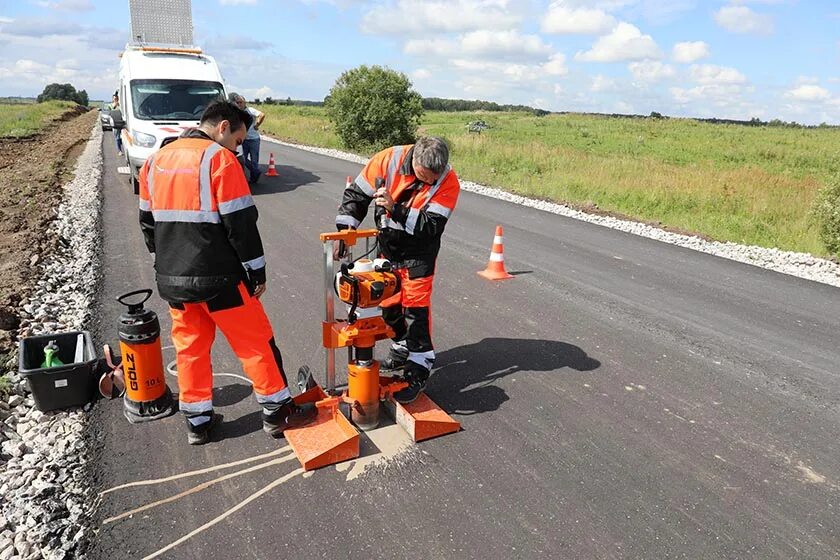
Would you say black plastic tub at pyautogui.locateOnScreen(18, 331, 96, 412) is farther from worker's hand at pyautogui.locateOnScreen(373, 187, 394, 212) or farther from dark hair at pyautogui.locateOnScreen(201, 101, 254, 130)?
worker's hand at pyautogui.locateOnScreen(373, 187, 394, 212)

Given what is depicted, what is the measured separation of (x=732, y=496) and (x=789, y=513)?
291mm

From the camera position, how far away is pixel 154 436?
12.3 feet

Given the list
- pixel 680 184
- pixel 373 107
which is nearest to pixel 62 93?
pixel 373 107

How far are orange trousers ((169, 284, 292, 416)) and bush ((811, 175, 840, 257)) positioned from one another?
31.0 feet

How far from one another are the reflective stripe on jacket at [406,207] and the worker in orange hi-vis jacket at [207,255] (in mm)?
769

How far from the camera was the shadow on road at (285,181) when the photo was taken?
13.1 metres

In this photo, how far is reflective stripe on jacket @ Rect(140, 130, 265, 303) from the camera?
319 centimetres

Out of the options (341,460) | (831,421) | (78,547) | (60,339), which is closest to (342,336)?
(341,460)

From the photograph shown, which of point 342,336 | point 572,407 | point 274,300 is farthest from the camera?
point 274,300

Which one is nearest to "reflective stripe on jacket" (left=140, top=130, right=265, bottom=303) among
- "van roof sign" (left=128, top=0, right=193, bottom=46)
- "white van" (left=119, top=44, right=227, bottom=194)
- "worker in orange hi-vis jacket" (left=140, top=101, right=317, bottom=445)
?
"worker in orange hi-vis jacket" (left=140, top=101, right=317, bottom=445)

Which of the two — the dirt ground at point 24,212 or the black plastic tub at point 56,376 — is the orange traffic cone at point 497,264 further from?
the dirt ground at point 24,212

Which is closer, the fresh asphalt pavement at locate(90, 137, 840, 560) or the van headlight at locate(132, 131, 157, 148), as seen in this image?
the fresh asphalt pavement at locate(90, 137, 840, 560)

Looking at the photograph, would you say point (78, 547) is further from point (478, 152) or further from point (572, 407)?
point (478, 152)

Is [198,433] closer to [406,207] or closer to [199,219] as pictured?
[199,219]
